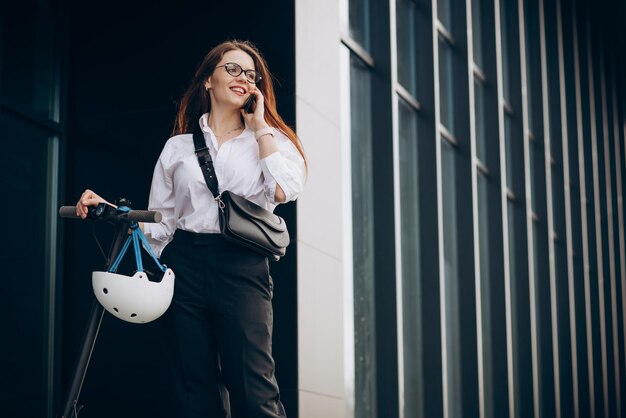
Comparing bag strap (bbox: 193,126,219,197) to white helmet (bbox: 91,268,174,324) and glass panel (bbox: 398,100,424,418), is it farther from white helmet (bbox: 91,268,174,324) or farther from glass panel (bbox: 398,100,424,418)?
glass panel (bbox: 398,100,424,418)

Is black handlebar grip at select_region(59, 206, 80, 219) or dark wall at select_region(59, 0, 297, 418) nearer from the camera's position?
black handlebar grip at select_region(59, 206, 80, 219)

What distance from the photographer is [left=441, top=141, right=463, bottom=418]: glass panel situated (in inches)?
496

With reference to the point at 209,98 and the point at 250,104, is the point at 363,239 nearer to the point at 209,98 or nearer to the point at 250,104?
the point at 209,98

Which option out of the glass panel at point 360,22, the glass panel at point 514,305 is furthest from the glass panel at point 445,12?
the glass panel at point 514,305

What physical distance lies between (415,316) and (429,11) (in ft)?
11.1

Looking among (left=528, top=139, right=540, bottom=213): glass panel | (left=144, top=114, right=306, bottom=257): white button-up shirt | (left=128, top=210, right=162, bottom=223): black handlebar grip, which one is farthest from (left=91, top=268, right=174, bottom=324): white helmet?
(left=528, top=139, right=540, bottom=213): glass panel

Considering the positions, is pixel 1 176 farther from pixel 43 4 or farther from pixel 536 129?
pixel 536 129

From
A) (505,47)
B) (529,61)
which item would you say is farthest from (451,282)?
(529,61)

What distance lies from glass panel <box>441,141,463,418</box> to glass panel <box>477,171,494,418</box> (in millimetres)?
1271

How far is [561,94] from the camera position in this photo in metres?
19.2

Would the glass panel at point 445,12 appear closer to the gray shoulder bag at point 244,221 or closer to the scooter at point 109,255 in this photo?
the gray shoulder bag at point 244,221

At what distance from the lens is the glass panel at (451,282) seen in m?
12.6

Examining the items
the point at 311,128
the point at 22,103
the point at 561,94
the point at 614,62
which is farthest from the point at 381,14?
the point at 614,62

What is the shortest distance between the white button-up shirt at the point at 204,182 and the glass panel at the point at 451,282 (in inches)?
305
